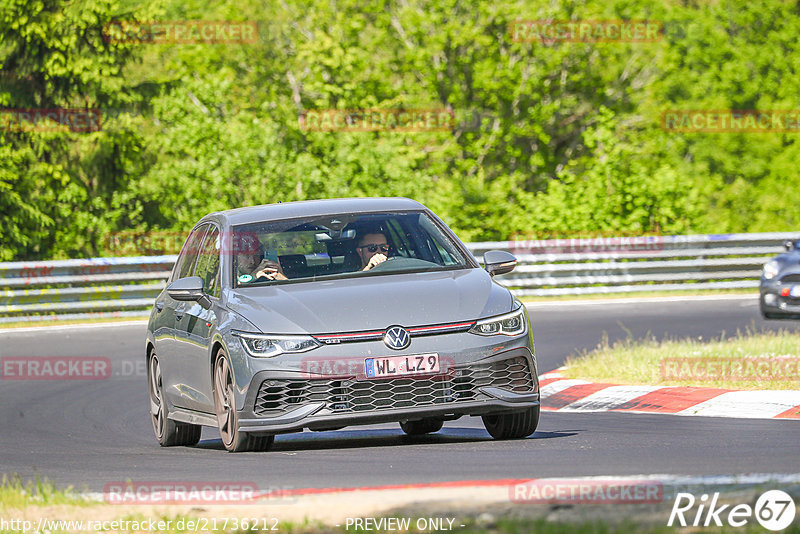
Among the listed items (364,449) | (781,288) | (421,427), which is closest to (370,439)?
(421,427)

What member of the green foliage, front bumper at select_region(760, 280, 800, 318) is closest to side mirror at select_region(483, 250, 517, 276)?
front bumper at select_region(760, 280, 800, 318)

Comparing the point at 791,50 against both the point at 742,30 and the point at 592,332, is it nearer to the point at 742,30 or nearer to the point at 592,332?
the point at 742,30

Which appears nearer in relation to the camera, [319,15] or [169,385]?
[169,385]

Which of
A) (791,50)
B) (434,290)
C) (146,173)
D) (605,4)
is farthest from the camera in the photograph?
(791,50)

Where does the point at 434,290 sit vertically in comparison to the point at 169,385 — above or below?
above

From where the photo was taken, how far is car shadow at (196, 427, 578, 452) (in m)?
9.33

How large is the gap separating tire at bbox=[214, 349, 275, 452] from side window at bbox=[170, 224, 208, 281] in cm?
185

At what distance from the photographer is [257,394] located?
835cm

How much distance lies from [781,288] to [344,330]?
12642 millimetres

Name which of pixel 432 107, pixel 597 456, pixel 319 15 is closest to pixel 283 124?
pixel 319 15

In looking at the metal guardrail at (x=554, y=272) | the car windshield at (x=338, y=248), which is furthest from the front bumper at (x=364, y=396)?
the metal guardrail at (x=554, y=272)

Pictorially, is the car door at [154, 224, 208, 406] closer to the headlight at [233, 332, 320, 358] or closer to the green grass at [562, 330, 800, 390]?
the headlight at [233, 332, 320, 358]

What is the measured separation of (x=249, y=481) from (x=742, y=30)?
60.2 m

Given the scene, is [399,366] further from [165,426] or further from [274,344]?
[165,426]
